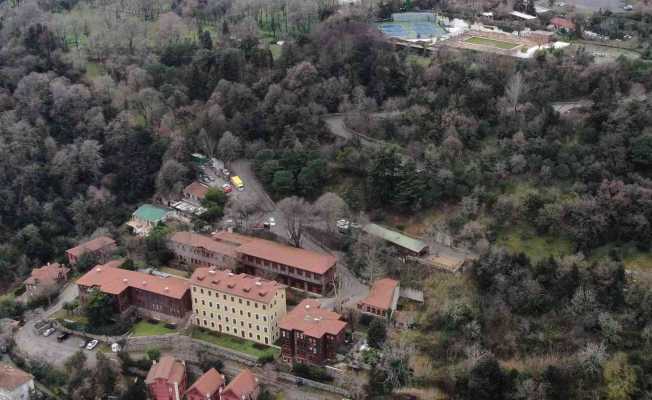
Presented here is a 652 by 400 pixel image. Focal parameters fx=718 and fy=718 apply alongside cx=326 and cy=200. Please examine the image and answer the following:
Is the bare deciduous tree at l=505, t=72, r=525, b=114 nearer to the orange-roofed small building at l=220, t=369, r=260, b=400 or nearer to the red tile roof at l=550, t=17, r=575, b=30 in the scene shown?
the red tile roof at l=550, t=17, r=575, b=30

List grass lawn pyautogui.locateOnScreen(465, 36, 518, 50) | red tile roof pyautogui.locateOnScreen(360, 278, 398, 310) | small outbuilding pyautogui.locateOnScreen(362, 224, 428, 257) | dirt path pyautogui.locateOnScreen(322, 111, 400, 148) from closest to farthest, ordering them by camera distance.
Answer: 1. red tile roof pyautogui.locateOnScreen(360, 278, 398, 310)
2. small outbuilding pyautogui.locateOnScreen(362, 224, 428, 257)
3. dirt path pyautogui.locateOnScreen(322, 111, 400, 148)
4. grass lawn pyautogui.locateOnScreen(465, 36, 518, 50)

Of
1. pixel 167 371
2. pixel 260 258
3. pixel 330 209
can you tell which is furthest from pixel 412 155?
pixel 167 371

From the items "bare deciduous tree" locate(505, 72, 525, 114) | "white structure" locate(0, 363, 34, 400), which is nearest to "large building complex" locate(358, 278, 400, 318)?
"bare deciduous tree" locate(505, 72, 525, 114)

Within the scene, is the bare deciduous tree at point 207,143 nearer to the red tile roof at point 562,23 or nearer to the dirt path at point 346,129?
the dirt path at point 346,129

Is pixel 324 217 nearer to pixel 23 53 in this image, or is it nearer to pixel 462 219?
pixel 462 219

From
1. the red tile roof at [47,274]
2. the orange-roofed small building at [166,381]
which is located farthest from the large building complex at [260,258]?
the orange-roofed small building at [166,381]
